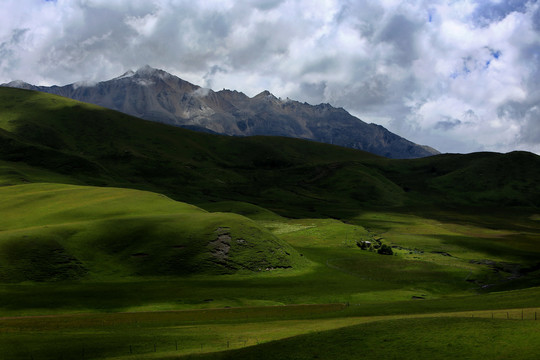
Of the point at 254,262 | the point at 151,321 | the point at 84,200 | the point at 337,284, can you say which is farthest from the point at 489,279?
the point at 84,200

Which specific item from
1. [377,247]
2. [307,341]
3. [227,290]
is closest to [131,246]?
[227,290]

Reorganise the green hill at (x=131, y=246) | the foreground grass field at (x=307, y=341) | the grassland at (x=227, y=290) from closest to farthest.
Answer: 1. the foreground grass field at (x=307, y=341)
2. the grassland at (x=227, y=290)
3. the green hill at (x=131, y=246)

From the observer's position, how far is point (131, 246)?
129 metres

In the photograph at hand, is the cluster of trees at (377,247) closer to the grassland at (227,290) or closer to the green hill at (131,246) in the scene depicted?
the grassland at (227,290)

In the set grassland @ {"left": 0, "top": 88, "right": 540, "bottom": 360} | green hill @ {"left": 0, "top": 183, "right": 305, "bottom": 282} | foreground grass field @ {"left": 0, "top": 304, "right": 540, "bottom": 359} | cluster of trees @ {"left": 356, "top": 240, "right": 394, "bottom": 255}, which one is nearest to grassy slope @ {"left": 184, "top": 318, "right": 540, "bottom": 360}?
foreground grass field @ {"left": 0, "top": 304, "right": 540, "bottom": 359}

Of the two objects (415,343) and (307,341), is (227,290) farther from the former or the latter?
(415,343)

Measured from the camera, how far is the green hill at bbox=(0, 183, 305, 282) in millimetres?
113875

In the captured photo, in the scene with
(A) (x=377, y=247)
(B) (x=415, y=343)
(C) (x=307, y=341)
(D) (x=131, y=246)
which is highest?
(D) (x=131, y=246)

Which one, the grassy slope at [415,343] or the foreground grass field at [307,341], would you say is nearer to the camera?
the grassy slope at [415,343]

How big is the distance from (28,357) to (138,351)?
9.84 meters

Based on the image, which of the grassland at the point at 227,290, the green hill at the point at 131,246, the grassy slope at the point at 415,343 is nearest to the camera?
the grassy slope at the point at 415,343

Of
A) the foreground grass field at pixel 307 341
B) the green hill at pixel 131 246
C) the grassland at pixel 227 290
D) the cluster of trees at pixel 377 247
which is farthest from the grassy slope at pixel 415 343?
the cluster of trees at pixel 377 247

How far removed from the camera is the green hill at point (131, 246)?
114 meters

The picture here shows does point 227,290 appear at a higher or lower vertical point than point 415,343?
lower
